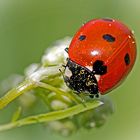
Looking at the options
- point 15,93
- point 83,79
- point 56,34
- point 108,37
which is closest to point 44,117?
point 15,93

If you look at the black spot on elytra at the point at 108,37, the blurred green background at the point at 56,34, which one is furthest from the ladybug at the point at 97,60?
the blurred green background at the point at 56,34

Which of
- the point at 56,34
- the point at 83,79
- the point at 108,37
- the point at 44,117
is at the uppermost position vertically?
the point at 56,34

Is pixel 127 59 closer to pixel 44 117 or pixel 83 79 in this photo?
pixel 83 79

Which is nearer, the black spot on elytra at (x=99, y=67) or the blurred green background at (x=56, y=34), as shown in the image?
the black spot on elytra at (x=99, y=67)

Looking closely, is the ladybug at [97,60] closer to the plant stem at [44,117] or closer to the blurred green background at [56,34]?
the plant stem at [44,117]

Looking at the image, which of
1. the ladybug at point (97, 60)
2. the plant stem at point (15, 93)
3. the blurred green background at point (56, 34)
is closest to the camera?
the plant stem at point (15, 93)

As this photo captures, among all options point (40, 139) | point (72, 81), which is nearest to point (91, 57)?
point (72, 81)

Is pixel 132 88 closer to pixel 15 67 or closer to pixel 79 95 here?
pixel 15 67
